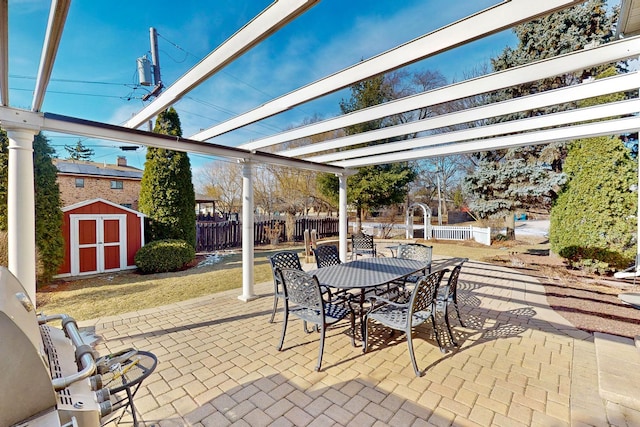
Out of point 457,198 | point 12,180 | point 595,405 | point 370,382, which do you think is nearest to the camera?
point 595,405

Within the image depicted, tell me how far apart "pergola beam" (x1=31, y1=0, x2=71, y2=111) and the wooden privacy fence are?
8.02 metres

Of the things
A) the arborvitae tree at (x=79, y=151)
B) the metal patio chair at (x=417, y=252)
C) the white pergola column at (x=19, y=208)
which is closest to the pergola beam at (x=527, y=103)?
the metal patio chair at (x=417, y=252)

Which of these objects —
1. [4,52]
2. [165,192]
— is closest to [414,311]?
[4,52]

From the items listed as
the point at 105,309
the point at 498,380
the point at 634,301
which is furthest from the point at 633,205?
the point at 105,309

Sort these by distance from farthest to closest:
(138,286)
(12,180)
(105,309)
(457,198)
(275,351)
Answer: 1. (457,198)
2. (138,286)
3. (105,309)
4. (275,351)
5. (12,180)

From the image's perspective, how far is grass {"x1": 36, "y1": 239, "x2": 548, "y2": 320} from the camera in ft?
15.5

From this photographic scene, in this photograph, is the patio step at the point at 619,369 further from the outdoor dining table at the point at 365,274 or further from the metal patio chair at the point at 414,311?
the outdoor dining table at the point at 365,274

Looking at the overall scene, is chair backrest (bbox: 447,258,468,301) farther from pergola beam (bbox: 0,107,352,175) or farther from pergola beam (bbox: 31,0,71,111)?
pergola beam (bbox: 31,0,71,111)

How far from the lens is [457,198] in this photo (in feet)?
67.2

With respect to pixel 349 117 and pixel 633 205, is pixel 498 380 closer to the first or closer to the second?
pixel 349 117

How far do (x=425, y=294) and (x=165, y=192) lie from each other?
859 centimetres

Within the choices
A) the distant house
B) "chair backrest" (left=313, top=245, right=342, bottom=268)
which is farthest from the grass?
the distant house

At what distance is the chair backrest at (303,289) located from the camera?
2.85 m

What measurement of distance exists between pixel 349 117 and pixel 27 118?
3.44m
